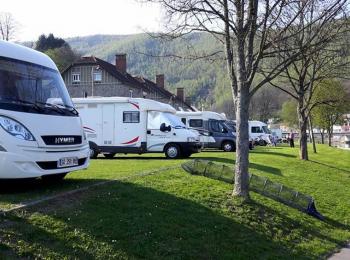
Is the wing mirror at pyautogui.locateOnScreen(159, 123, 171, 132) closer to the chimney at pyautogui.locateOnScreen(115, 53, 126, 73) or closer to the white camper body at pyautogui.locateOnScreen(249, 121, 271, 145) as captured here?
the white camper body at pyautogui.locateOnScreen(249, 121, 271, 145)

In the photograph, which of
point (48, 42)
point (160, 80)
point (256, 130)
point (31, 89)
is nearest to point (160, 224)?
point (31, 89)

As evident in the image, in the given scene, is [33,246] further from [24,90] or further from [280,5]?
[280,5]

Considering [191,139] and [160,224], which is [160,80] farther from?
[160,224]

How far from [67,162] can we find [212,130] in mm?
22835

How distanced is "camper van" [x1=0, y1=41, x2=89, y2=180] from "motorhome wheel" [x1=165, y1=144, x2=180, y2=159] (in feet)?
37.4

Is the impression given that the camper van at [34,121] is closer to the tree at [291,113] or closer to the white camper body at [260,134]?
the white camper body at [260,134]

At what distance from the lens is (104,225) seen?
7367mm

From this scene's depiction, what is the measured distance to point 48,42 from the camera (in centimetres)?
8525

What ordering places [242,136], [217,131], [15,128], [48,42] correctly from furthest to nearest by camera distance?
1. [48,42]
2. [217,131]
3. [242,136]
4. [15,128]

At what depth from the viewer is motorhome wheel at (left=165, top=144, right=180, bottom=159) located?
70.2ft

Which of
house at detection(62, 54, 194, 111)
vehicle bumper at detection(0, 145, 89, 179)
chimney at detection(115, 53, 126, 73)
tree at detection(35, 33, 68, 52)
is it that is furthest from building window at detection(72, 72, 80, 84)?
vehicle bumper at detection(0, 145, 89, 179)

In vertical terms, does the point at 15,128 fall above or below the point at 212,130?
below

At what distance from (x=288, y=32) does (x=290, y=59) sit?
1309mm

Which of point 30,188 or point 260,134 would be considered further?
point 260,134
